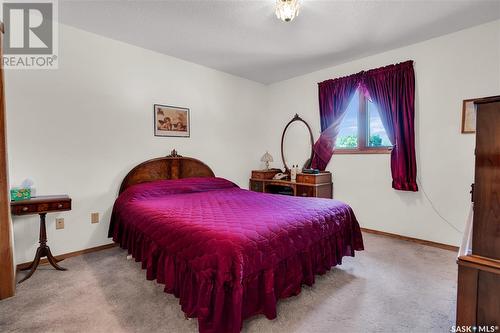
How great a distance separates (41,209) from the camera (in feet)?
7.67

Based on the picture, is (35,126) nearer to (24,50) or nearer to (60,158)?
(60,158)

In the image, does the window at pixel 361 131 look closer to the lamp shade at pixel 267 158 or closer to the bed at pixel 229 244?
the lamp shade at pixel 267 158

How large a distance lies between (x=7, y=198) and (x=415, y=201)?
170 inches

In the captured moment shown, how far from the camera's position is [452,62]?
9.73 ft

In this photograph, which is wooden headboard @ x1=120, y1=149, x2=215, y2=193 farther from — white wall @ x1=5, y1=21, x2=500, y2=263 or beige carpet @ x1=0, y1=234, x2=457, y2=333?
beige carpet @ x1=0, y1=234, x2=457, y2=333

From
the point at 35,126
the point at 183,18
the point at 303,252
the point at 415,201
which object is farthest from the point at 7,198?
the point at 415,201

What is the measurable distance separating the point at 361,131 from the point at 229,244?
120 inches

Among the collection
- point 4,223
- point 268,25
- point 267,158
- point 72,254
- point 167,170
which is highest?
point 268,25

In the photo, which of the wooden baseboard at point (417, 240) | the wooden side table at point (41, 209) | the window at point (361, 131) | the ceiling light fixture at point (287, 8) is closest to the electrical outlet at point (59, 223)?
the wooden side table at point (41, 209)

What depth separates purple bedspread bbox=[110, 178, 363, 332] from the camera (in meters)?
1.52

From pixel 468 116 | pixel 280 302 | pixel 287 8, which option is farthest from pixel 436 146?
pixel 280 302

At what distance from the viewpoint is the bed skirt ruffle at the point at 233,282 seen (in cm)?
150

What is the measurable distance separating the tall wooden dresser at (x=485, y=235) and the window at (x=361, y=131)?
2901 mm

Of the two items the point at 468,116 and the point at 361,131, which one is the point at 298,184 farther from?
the point at 468,116
